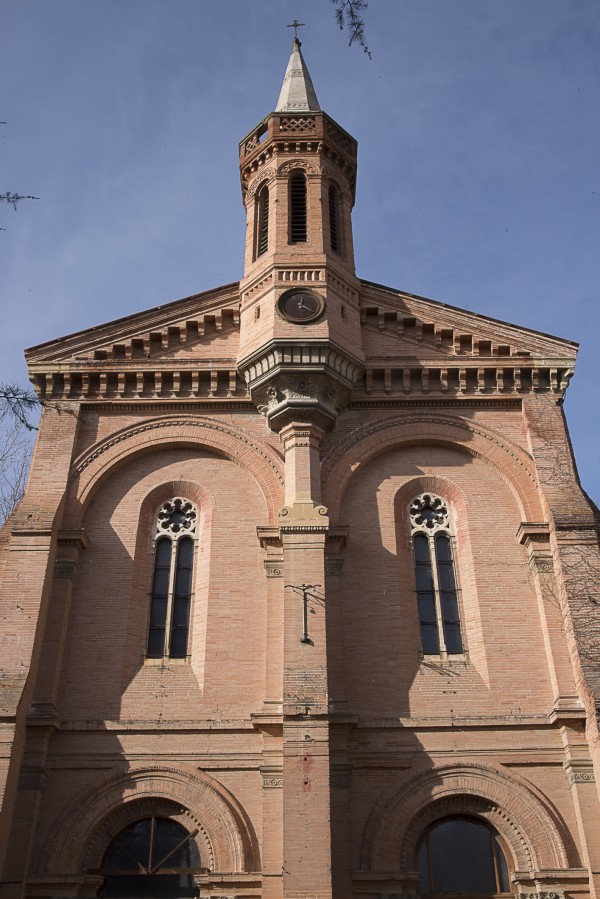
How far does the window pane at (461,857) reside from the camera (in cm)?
1509

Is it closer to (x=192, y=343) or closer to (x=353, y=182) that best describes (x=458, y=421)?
(x=192, y=343)

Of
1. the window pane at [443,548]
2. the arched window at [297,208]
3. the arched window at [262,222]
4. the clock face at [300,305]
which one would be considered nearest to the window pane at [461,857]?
the window pane at [443,548]

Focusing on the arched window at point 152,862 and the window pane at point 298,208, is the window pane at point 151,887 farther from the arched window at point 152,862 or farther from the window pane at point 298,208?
the window pane at point 298,208

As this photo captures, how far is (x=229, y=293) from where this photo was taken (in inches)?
830

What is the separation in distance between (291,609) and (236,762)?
271 centimetres

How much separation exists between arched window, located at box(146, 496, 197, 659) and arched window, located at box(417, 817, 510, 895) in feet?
18.0

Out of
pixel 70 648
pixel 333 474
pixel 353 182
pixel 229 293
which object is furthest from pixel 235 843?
pixel 353 182

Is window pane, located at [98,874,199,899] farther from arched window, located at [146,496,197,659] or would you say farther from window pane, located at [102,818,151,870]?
arched window, located at [146,496,197,659]

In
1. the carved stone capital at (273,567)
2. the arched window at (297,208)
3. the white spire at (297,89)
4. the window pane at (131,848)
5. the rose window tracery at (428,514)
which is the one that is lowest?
the window pane at (131,848)

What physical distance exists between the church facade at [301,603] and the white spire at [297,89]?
2453 millimetres

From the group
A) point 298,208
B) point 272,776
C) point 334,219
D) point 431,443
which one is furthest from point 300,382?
point 272,776

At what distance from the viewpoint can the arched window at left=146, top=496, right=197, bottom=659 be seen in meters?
17.3

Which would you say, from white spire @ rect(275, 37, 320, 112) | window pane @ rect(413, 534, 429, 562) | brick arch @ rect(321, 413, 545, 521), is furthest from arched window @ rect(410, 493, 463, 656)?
white spire @ rect(275, 37, 320, 112)

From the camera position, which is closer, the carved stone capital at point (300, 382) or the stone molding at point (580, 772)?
the stone molding at point (580, 772)
